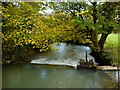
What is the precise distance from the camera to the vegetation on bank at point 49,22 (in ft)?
11.4

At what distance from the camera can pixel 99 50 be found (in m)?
5.23

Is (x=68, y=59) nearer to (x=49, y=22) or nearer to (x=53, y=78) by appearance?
(x=53, y=78)

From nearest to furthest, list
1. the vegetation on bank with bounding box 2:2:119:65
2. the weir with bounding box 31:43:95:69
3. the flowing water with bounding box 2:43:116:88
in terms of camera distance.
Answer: the flowing water with bounding box 2:43:116:88 < the vegetation on bank with bounding box 2:2:119:65 < the weir with bounding box 31:43:95:69

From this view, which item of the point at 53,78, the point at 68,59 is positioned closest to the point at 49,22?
the point at 53,78

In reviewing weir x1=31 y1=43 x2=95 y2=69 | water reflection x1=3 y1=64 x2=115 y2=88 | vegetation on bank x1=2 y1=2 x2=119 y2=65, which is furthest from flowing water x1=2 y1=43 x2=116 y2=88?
vegetation on bank x1=2 y1=2 x2=119 y2=65

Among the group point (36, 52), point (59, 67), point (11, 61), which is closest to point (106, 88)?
point (59, 67)

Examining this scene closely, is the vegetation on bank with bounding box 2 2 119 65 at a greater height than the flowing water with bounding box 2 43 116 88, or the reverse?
the vegetation on bank with bounding box 2 2 119 65

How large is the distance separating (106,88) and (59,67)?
2.23 m

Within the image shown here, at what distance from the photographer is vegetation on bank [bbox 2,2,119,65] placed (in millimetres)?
3482

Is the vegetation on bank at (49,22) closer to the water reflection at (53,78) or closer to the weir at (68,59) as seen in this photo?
the weir at (68,59)

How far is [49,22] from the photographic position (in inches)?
160

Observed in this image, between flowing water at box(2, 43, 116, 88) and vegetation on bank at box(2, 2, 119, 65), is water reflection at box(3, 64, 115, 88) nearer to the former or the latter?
flowing water at box(2, 43, 116, 88)

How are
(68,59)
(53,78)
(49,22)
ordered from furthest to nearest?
1. (68,59)
2. (49,22)
3. (53,78)

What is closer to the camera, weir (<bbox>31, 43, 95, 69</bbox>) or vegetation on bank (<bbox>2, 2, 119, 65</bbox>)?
vegetation on bank (<bbox>2, 2, 119, 65</bbox>)
